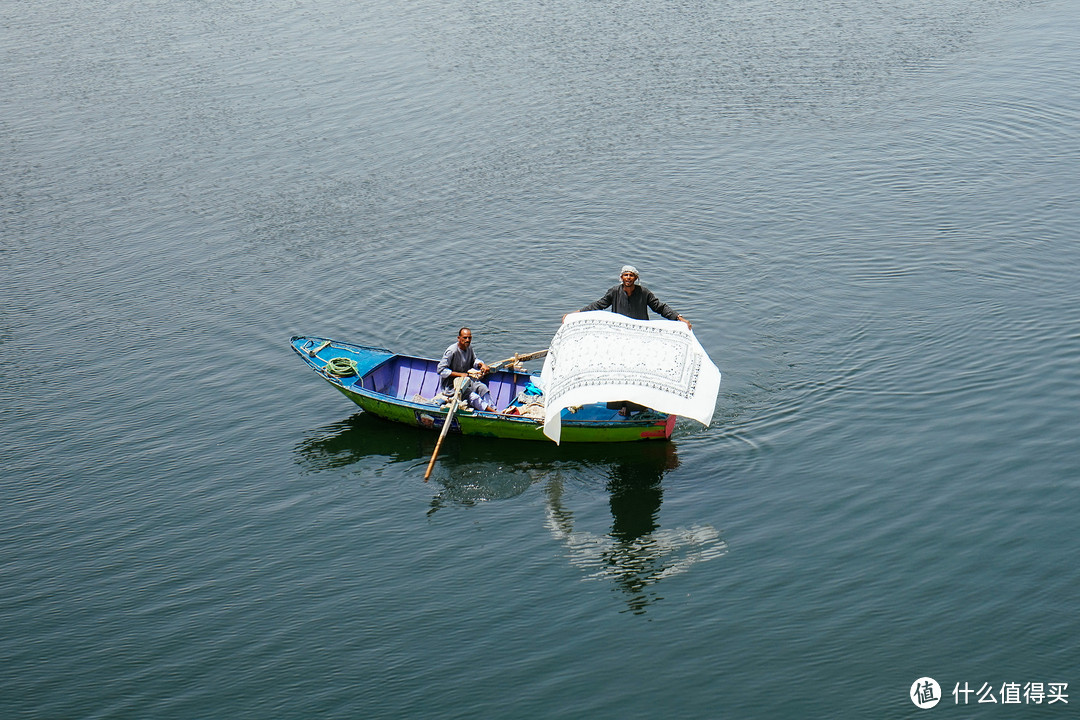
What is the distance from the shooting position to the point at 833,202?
1215 inches

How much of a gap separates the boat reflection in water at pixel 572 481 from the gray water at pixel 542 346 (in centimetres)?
9

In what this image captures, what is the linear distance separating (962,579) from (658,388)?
595cm

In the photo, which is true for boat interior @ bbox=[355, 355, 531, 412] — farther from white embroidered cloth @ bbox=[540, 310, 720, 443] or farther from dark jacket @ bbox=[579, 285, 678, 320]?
dark jacket @ bbox=[579, 285, 678, 320]

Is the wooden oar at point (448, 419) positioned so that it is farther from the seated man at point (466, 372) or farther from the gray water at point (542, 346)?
the gray water at point (542, 346)

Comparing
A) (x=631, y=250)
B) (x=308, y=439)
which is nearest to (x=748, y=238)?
(x=631, y=250)

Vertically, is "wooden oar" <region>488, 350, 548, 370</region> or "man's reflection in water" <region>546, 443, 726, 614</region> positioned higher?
"wooden oar" <region>488, 350, 548, 370</region>

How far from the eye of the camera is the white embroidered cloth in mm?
19641

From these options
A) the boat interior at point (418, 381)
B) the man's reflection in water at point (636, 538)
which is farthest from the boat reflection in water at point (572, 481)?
the boat interior at point (418, 381)

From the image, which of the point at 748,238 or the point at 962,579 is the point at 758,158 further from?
the point at 962,579

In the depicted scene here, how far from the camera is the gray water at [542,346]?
16.1 m

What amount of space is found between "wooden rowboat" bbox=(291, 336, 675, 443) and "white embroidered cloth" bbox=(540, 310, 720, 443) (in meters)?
0.85

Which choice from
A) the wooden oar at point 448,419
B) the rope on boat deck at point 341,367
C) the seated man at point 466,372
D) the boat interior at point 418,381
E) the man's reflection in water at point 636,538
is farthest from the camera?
the rope on boat deck at point 341,367

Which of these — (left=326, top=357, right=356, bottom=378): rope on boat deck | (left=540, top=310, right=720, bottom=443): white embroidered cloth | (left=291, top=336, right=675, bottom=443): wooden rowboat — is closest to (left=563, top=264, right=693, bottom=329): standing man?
(left=540, top=310, right=720, bottom=443): white embroidered cloth

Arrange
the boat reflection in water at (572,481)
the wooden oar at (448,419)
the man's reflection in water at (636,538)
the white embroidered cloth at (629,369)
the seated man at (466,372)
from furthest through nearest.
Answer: the seated man at (466,372) → the wooden oar at (448,419) → the white embroidered cloth at (629,369) → the boat reflection in water at (572,481) → the man's reflection in water at (636,538)
